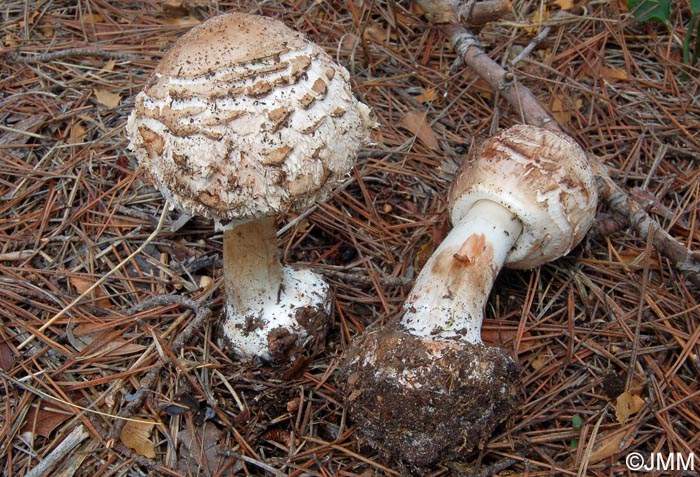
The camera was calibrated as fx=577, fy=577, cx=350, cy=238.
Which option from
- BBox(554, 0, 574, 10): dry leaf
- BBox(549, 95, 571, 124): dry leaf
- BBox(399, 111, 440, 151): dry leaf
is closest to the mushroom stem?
BBox(399, 111, 440, 151): dry leaf

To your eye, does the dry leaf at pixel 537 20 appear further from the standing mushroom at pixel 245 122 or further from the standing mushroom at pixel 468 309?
the standing mushroom at pixel 245 122

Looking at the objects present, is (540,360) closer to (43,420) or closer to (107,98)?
(43,420)

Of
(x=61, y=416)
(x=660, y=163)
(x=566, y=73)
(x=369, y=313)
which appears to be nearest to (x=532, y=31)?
(x=566, y=73)

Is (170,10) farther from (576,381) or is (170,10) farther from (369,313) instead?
(576,381)

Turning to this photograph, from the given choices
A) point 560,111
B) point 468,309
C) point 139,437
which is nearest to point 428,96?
point 560,111

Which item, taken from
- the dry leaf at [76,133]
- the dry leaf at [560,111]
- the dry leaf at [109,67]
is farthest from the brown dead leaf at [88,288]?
the dry leaf at [560,111]

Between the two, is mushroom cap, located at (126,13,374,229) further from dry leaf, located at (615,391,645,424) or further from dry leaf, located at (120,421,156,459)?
dry leaf, located at (615,391,645,424)
